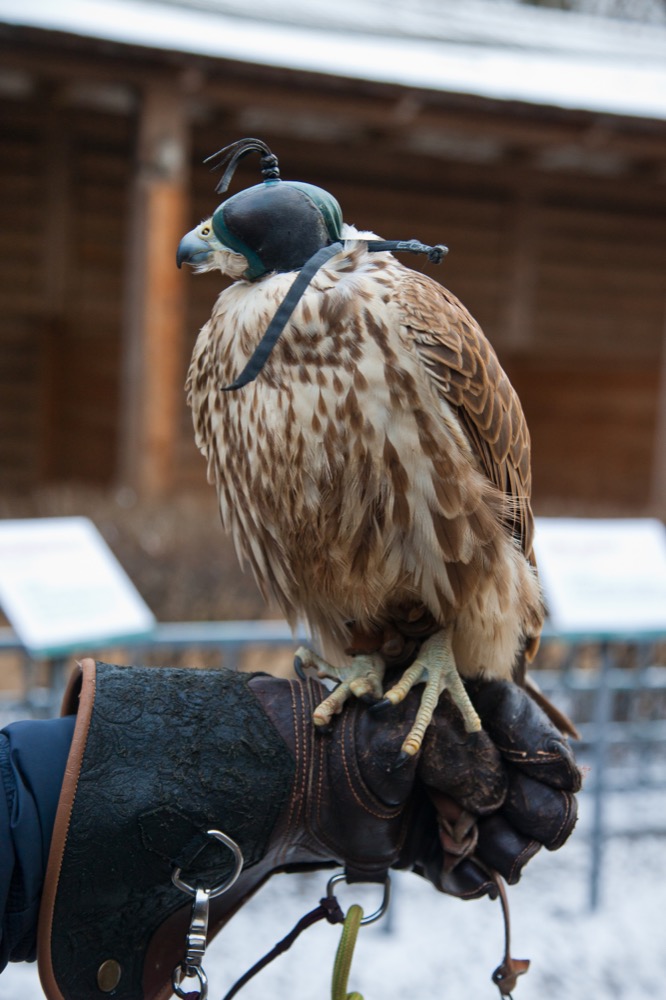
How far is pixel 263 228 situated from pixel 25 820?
99 cm

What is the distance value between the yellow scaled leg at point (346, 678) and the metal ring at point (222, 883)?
251 mm

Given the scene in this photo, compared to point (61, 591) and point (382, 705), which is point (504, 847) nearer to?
point (382, 705)

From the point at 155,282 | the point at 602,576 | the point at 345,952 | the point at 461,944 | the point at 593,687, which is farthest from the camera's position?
the point at 155,282

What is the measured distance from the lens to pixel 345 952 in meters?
1.60

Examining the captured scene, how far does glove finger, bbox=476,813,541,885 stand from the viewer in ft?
5.60

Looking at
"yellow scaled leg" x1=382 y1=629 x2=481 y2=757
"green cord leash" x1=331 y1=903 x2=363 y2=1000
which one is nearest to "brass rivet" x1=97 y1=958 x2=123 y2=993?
"green cord leash" x1=331 y1=903 x2=363 y2=1000

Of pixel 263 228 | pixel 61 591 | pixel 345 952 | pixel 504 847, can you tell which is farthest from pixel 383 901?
pixel 61 591

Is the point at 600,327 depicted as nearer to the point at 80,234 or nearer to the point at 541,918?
the point at 80,234

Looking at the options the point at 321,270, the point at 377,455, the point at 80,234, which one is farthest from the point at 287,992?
the point at 80,234

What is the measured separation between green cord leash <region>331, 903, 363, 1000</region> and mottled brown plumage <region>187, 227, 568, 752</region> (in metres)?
0.47

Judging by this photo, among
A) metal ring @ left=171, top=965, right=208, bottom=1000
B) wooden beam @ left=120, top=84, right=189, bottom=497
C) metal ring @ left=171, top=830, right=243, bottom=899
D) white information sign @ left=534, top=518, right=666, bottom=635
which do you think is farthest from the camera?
wooden beam @ left=120, top=84, right=189, bottom=497

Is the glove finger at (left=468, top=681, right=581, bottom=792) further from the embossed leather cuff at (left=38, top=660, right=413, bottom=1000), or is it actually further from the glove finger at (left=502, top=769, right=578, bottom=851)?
the embossed leather cuff at (left=38, top=660, right=413, bottom=1000)

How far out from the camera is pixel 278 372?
156 cm

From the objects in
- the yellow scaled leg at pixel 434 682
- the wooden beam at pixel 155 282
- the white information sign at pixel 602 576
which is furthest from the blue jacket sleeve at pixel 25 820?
the wooden beam at pixel 155 282
